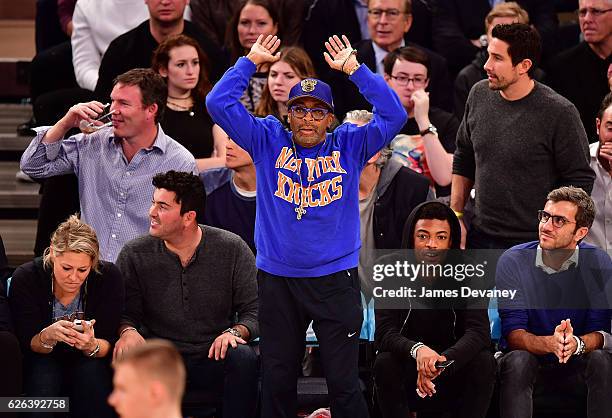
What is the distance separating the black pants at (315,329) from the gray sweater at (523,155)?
1.19m

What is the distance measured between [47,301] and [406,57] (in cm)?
239

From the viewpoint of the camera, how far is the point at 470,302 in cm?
515

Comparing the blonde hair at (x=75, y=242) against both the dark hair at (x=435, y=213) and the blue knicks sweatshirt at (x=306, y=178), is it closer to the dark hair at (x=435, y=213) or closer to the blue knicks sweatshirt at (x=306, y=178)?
the blue knicks sweatshirt at (x=306, y=178)

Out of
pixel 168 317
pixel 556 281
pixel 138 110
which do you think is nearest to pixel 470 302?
pixel 556 281

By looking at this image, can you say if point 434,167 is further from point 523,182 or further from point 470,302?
point 470,302

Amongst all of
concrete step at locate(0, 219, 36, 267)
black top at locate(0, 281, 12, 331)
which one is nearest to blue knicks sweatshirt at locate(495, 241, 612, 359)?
black top at locate(0, 281, 12, 331)

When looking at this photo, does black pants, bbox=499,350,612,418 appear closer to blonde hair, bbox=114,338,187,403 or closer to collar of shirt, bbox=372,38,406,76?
blonde hair, bbox=114,338,187,403

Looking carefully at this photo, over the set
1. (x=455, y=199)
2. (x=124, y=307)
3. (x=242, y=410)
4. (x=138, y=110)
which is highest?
(x=138, y=110)

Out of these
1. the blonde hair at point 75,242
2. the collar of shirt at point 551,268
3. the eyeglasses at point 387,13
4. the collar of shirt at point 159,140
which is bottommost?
the collar of shirt at point 551,268

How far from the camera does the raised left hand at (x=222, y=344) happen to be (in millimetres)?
5012

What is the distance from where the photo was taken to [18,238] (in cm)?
670

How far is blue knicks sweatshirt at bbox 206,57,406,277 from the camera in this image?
460 centimetres

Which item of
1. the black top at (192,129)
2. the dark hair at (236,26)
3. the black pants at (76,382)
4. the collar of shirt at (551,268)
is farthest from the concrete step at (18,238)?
the collar of shirt at (551,268)

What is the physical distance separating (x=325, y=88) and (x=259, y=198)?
0.49m
